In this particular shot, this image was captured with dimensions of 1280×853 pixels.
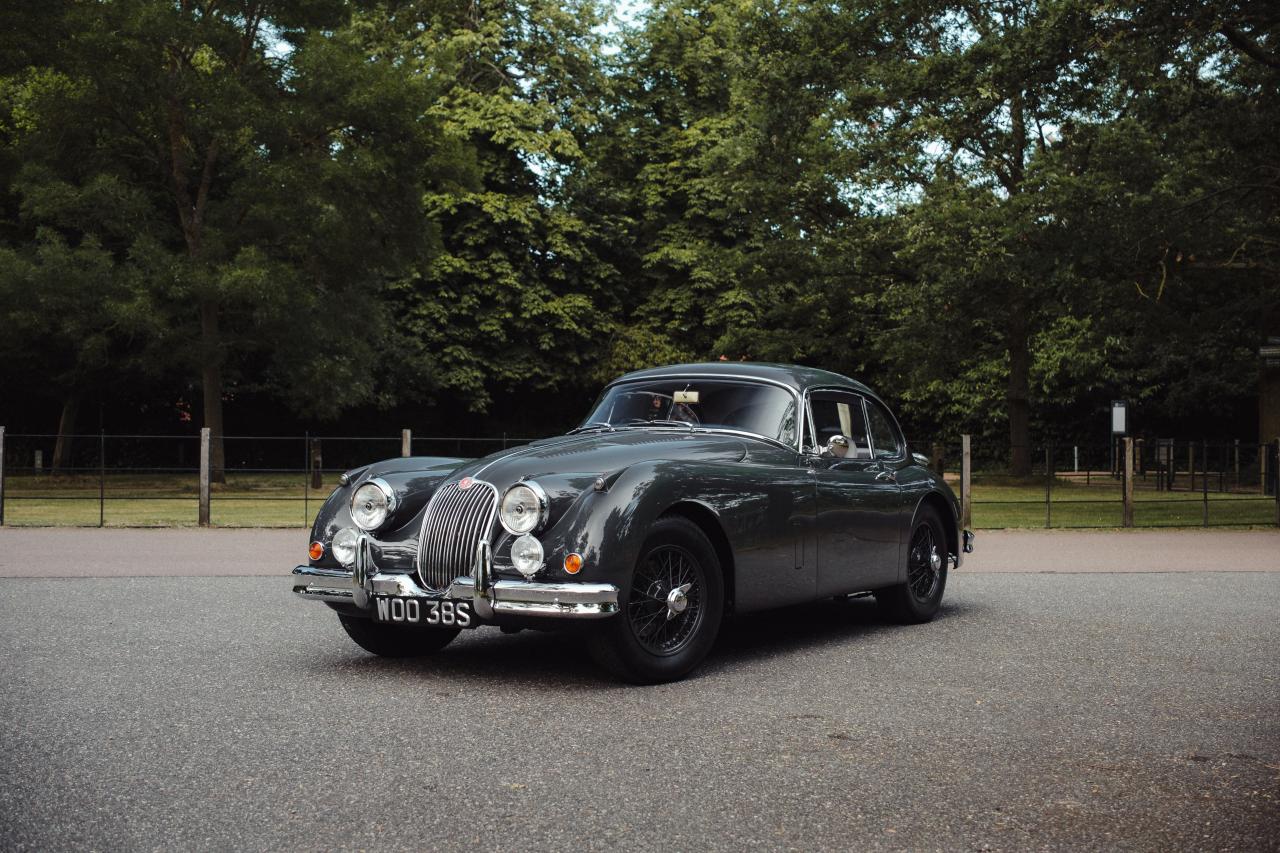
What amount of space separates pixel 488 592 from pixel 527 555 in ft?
0.83

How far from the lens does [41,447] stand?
83.0 ft

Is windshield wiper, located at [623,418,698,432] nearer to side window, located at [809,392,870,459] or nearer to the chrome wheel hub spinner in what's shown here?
side window, located at [809,392,870,459]

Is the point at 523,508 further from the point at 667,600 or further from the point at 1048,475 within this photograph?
the point at 1048,475

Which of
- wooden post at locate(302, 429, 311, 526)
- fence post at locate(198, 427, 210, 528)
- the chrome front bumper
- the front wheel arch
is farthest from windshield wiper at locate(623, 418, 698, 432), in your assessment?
wooden post at locate(302, 429, 311, 526)

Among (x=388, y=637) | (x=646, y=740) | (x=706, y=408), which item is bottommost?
(x=646, y=740)

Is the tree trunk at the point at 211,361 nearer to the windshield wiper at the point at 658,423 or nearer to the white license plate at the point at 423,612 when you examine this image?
the windshield wiper at the point at 658,423

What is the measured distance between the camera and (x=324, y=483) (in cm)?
2139

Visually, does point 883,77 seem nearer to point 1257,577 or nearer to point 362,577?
point 1257,577

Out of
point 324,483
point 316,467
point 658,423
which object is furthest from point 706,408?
point 324,483

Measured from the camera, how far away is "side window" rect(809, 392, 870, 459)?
331 inches

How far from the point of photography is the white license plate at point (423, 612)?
657 centimetres

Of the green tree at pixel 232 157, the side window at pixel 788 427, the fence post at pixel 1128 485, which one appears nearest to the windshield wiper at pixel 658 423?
the side window at pixel 788 427

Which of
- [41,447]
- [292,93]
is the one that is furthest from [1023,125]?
[41,447]

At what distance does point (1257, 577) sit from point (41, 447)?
827 inches
